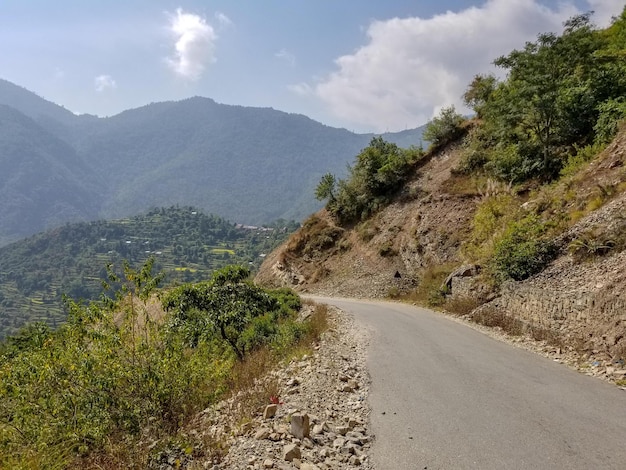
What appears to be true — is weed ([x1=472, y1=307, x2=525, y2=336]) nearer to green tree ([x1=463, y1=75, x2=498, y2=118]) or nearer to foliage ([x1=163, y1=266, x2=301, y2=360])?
foliage ([x1=163, y1=266, x2=301, y2=360])

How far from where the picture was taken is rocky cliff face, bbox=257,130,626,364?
416 inches

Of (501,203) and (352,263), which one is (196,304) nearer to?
(501,203)

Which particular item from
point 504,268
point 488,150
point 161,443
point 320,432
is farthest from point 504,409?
point 488,150

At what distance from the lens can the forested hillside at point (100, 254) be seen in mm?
116250

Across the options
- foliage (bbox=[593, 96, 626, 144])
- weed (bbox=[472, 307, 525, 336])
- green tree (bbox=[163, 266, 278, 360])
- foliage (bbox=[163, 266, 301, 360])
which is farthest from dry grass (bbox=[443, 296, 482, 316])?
foliage (bbox=[593, 96, 626, 144])

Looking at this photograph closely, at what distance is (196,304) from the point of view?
42.9ft

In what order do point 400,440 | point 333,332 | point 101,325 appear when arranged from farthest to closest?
point 333,332
point 101,325
point 400,440

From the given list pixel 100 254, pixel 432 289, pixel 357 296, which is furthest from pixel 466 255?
pixel 100 254

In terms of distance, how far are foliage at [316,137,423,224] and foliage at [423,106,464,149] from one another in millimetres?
1879

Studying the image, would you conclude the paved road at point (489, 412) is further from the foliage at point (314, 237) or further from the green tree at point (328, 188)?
the green tree at point (328, 188)

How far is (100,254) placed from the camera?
155375mm

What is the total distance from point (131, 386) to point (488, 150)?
2862cm

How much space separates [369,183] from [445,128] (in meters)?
8.51

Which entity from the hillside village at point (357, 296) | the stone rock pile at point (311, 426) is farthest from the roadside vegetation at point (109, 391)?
the stone rock pile at point (311, 426)
